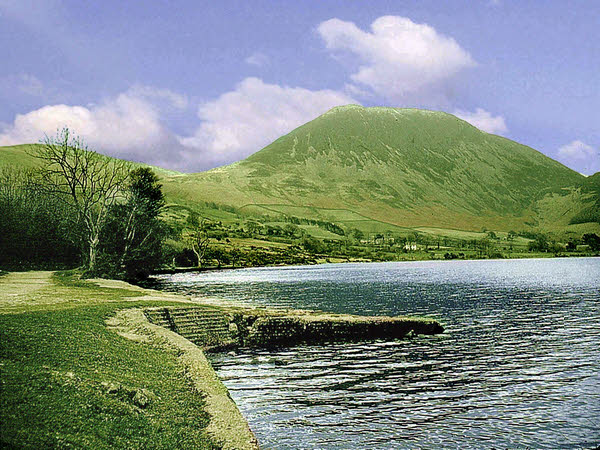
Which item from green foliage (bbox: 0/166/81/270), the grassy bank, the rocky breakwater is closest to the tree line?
green foliage (bbox: 0/166/81/270)

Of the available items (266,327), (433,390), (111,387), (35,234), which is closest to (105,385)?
(111,387)

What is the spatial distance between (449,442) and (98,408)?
1122 cm

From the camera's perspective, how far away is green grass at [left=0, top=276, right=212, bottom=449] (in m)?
10.4

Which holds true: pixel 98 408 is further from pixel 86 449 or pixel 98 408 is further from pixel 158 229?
pixel 158 229

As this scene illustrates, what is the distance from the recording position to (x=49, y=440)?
9766mm

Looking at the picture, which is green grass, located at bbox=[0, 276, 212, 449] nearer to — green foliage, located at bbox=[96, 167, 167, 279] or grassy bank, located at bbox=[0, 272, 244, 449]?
grassy bank, located at bbox=[0, 272, 244, 449]

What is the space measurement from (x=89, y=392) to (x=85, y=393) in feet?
0.58

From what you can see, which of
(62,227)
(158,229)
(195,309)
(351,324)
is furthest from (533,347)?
(158,229)

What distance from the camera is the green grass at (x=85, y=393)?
10398mm

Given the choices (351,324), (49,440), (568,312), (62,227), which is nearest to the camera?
(49,440)

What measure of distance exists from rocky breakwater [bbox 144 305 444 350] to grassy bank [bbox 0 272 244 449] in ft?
39.4

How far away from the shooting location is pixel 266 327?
3609 centimetres

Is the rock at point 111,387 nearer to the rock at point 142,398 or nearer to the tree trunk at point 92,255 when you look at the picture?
the rock at point 142,398

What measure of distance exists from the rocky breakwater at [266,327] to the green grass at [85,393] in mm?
12590
